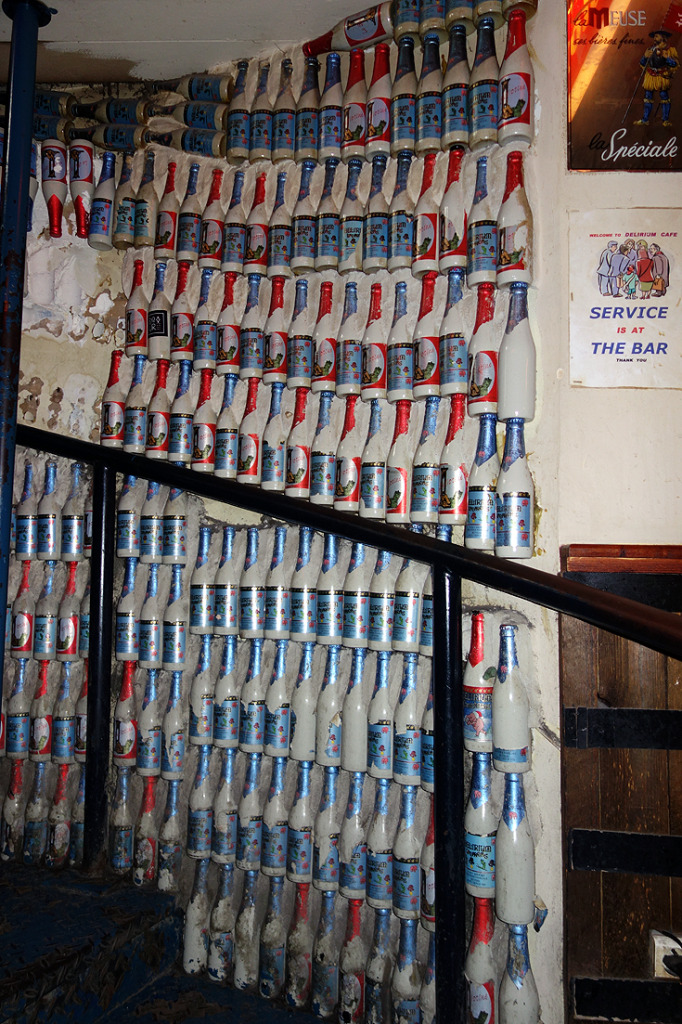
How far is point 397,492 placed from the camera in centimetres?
189

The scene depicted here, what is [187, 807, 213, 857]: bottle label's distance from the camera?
75.3 inches

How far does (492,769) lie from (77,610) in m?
1.26

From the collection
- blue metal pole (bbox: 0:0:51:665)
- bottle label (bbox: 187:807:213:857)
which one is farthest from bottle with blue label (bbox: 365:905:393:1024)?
blue metal pole (bbox: 0:0:51:665)

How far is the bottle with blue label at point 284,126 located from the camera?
6.84 ft

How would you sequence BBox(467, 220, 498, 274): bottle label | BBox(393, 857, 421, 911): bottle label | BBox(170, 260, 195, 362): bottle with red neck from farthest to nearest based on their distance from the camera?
BBox(170, 260, 195, 362): bottle with red neck, BBox(467, 220, 498, 274): bottle label, BBox(393, 857, 421, 911): bottle label

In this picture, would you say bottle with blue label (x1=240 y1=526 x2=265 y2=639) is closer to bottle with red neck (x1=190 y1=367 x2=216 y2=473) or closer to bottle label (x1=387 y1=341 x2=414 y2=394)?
bottle with red neck (x1=190 y1=367 x2=216 y2=473)

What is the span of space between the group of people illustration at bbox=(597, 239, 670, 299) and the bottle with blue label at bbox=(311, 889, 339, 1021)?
1763 millimetres

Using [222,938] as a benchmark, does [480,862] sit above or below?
above

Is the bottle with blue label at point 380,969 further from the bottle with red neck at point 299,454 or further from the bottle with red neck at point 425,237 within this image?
the bottle with red neck at point 425,237

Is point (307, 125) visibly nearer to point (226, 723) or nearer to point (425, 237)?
point (425, 237)

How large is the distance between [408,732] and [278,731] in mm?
353

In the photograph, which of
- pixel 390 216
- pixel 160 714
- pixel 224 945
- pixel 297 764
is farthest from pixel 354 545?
pixel 224 945

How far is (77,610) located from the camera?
2102mm

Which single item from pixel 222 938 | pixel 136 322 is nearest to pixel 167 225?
pixel 136 322
